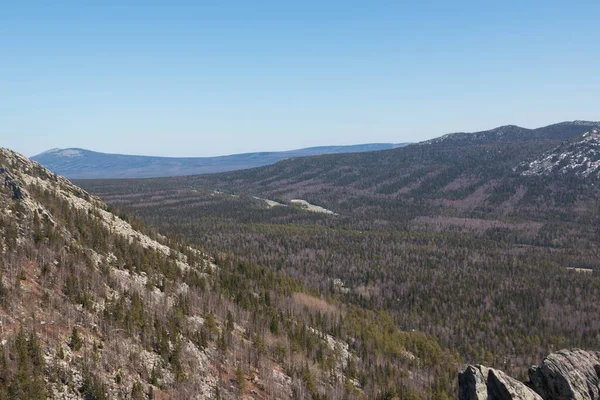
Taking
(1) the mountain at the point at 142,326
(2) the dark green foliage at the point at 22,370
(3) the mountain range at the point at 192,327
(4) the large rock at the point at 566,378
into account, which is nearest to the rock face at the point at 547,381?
(4) the large rock at the point at 566,378

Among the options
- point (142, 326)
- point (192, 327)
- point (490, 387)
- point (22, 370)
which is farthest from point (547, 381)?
point (22, 370)

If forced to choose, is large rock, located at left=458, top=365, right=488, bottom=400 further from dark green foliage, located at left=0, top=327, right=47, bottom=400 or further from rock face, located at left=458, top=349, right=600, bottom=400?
dark green foliage, located at left=0, top=327, right=47, bottom=400

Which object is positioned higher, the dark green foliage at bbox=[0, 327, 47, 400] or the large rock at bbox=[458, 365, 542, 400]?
the dark green foliage at bbox=[0, 327, 47, 400]

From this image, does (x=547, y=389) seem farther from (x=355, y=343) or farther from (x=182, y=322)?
(x=182, y=322)

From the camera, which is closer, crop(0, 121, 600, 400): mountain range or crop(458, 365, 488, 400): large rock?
crop(0, 121, 600, 400): mountain range

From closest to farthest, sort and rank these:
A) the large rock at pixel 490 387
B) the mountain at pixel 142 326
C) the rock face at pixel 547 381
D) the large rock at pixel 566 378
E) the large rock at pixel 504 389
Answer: the mountain at pixel 142 326
the large rock at pixel 504 389
the large rock at pixel 490 387
the rock face at pixel 547 381
the large rock at pixel 566 378

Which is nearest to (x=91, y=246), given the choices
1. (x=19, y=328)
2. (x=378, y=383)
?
(x=19, y=328)

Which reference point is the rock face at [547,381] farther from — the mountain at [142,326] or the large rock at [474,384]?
A: the mountain at [142,326]

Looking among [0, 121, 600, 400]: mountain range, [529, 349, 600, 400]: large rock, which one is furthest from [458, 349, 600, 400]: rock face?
[0, 121, 600, 400]: mountain range
